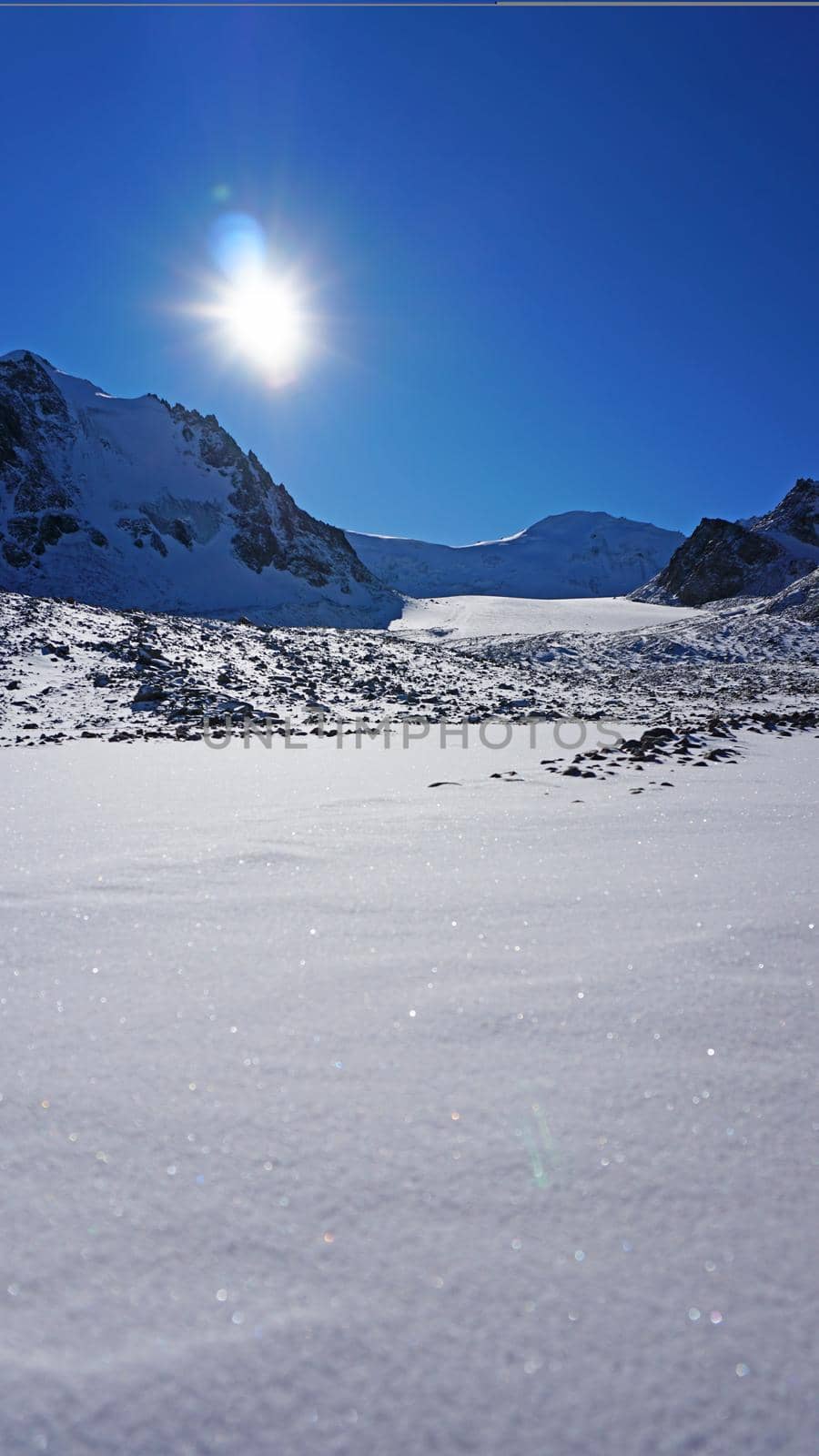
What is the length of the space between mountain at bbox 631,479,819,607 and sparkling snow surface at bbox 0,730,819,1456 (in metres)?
63.3

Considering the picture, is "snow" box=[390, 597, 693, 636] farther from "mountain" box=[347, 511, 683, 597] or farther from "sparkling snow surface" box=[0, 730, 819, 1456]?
"mountain" box=[347, 511, 683, 597]

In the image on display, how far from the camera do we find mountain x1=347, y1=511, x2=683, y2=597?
412ft

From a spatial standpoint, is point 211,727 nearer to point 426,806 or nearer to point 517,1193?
point 426,806

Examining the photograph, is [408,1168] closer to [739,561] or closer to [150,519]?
[150,519]

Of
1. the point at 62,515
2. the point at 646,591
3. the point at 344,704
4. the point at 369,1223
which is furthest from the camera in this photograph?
the point at 646,591

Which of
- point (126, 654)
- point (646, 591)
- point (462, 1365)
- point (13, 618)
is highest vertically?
point (646, 591)

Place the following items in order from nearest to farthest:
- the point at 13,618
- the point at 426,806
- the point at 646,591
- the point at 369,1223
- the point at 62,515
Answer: the point at 369,1223 < the point at 426,806 < the point at 13,618 < the point at 62,515 < the point at 646,591

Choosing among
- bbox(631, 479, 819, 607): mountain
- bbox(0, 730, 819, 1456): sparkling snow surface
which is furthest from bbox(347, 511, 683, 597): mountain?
bbox(0, 730, 819, 1456): sparkling snow surface

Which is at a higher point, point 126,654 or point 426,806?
point 126,654

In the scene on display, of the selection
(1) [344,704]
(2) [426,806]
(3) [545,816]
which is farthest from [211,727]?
(3) [545,816]

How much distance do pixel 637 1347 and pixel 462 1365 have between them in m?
0.19

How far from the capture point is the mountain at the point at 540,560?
412 ft

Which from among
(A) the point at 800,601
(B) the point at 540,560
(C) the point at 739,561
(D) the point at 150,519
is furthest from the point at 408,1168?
(B) the point at 540,560

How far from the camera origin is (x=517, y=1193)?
93 cm
